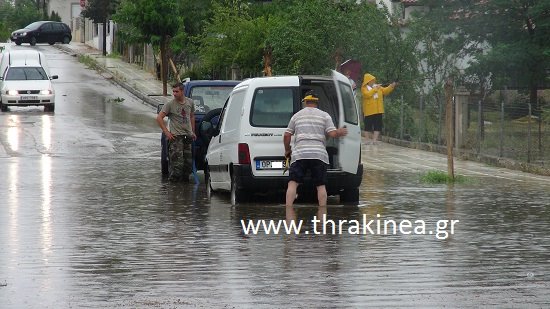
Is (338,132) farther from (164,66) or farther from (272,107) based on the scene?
(164,66)

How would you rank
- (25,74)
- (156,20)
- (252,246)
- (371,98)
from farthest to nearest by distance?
(156,20) < (25,74) < (371,98) < (252,246)

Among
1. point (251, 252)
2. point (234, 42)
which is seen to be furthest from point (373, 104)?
point (251, 252)

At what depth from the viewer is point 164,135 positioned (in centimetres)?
2323

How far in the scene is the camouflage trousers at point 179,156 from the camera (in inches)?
859

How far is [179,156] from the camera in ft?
71.8

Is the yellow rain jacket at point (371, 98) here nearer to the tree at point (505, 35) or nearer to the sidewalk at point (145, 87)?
the sidewalk at point (145, 87)

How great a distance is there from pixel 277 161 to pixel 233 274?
6.12 m

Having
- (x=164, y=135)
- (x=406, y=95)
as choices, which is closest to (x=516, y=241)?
(x=164, y=135)

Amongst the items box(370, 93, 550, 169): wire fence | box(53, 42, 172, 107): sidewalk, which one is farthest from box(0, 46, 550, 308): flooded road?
box(53, 42, 172, 107): sidewalk

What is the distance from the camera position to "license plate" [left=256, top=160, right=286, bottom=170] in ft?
58.9

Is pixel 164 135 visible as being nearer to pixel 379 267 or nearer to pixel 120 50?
pixel 379 267

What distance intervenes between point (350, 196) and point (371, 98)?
41.3 ft

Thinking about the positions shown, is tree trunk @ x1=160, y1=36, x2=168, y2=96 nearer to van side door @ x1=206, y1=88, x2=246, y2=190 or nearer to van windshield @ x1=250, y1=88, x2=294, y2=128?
van side door @ x1=206, y1=88, x2=246, y2=190

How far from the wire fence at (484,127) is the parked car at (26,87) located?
42.9ft
